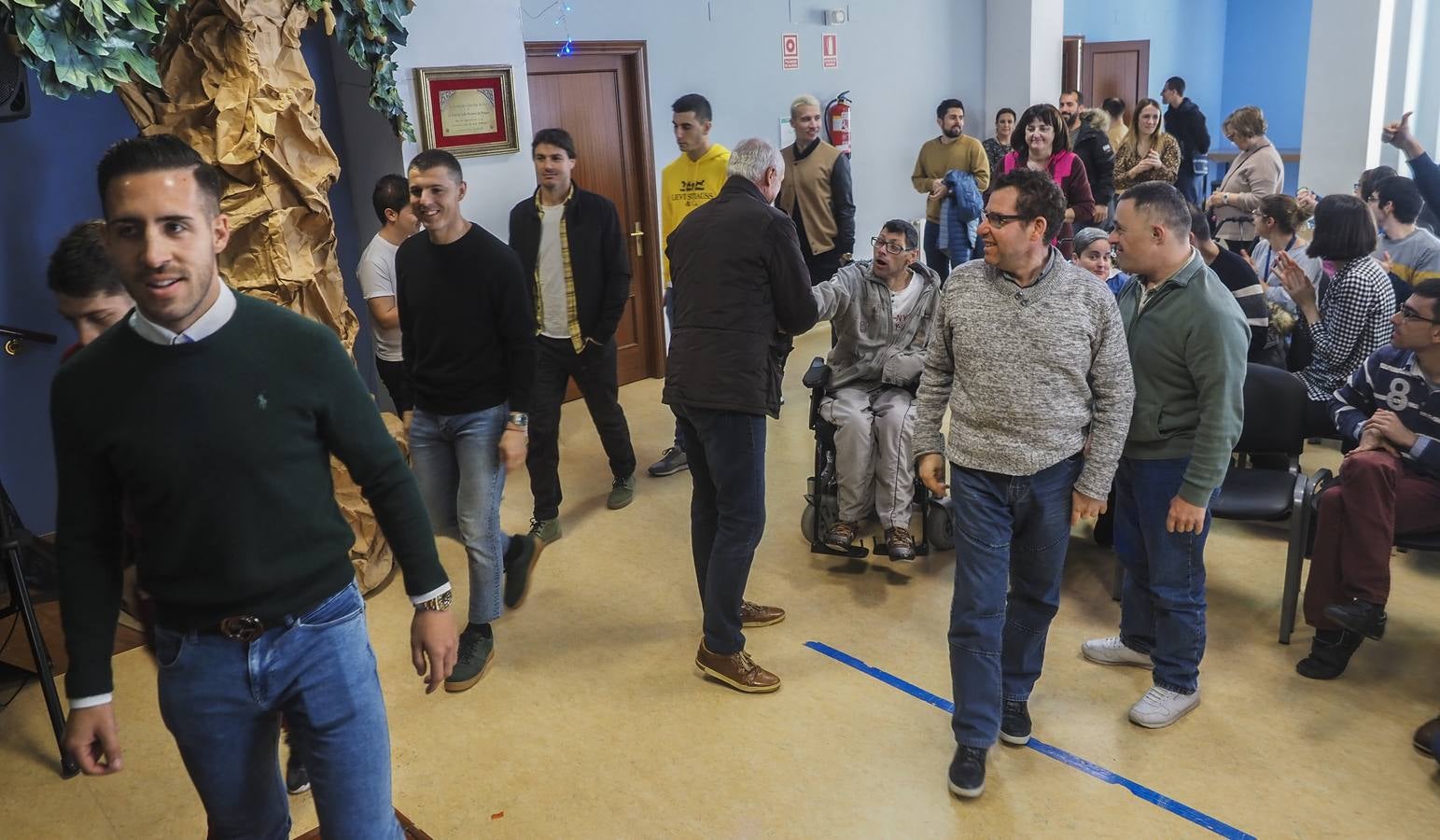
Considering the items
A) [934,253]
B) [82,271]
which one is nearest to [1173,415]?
[82,271]

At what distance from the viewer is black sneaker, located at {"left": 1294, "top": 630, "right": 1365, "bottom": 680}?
328cm

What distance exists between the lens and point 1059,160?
6.21m

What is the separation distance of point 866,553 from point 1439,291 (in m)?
2.03

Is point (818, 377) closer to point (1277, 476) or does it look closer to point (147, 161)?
point (1277, 476)

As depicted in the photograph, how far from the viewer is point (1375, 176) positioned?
4.92 metres

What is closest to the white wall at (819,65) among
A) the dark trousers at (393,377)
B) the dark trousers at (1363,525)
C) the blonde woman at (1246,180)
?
the dark trousers at (393,377)

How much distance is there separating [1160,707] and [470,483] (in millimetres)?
2122

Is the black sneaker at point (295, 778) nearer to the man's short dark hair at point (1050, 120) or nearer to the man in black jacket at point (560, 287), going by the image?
the man in black jacket at point (560, 287)

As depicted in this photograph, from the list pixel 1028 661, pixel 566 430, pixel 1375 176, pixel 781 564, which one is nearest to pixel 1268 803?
pixel 1028 661

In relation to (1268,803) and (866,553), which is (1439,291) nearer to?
(1268,803)

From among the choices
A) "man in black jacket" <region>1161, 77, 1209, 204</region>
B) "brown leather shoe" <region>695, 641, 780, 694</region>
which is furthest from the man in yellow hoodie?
"man in black jacket" <region>1161, 77, 1209, 204</region>

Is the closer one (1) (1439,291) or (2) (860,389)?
(1) (1439,291)

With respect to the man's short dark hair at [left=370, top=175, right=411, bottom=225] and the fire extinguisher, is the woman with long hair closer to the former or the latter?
the fire extinguisher

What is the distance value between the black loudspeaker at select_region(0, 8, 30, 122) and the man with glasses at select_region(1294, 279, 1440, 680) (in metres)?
4.14
